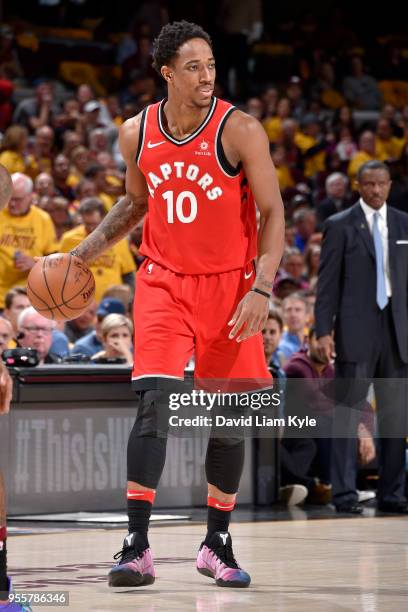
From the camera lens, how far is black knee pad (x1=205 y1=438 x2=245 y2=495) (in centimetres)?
518

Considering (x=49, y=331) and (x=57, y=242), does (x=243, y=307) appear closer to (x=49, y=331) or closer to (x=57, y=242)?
(x=49, y=331)

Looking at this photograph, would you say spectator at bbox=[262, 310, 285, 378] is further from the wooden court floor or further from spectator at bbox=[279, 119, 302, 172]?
spectator at bbox=[279, 119, 302, 172]

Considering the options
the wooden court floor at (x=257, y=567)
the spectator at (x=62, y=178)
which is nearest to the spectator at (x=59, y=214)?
the spectator at (x=62, y=178)

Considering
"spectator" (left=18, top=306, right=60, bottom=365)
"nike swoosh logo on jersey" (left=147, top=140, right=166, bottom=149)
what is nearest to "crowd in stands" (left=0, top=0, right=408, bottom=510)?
"spectator" (left=18, top=306, right=60, bottom=365)

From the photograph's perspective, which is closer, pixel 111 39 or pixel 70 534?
pixel 70 534

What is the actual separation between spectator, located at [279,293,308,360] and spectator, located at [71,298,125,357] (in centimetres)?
135

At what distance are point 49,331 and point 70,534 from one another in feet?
6.70

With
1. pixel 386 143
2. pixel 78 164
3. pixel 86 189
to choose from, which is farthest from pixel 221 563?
pixel 386 143

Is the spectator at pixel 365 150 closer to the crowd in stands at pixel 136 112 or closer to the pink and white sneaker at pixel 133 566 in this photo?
the crowd in stands at pixel 136 112

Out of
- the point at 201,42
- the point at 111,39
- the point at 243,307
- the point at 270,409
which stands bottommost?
the point at 270,409

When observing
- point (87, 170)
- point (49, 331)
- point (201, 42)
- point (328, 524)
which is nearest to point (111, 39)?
point (87, 170)

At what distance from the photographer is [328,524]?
7.18 m

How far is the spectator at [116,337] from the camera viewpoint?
8.54 metres

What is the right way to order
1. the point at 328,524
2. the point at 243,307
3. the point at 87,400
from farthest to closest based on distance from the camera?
the point at 87,400 → the point at 328,524 → the point at 243,307
